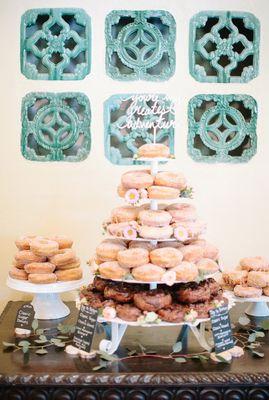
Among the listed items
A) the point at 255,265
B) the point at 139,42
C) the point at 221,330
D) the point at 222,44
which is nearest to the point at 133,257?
the point at 221,330

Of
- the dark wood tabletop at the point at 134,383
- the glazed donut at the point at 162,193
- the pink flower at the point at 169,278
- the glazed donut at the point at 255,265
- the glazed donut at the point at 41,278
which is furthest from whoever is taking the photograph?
the glazed donut at the point at 255,265

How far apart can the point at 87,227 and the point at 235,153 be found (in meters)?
1.13

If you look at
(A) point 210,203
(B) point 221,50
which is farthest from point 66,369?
(B) point 221,50

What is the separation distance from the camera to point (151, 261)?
95.7 inches

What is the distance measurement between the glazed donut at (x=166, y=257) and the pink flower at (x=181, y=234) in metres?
0.06

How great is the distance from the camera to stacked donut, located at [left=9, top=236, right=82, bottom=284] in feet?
9.41

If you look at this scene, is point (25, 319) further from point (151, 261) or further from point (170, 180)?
point (170, 180)

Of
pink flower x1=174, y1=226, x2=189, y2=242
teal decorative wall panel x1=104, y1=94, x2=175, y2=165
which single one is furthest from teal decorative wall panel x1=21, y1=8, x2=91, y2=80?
pink flower x1=174, y1=226, x2=189, y2=242

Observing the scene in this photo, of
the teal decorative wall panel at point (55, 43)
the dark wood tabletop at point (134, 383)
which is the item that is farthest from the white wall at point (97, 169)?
the dark wood tabletop at point (134, 383)

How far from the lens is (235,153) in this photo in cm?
359

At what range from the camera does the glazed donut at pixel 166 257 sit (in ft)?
7.77

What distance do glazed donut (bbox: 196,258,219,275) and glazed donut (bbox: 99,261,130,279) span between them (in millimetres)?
344

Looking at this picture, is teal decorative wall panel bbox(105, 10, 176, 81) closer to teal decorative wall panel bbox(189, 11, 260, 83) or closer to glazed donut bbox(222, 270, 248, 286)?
teal decorative wall panel bbox(189, 11, 260, 83)

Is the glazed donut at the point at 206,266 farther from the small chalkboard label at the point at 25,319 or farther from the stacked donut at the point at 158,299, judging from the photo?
the small chalkboard label at the point at 25,319
